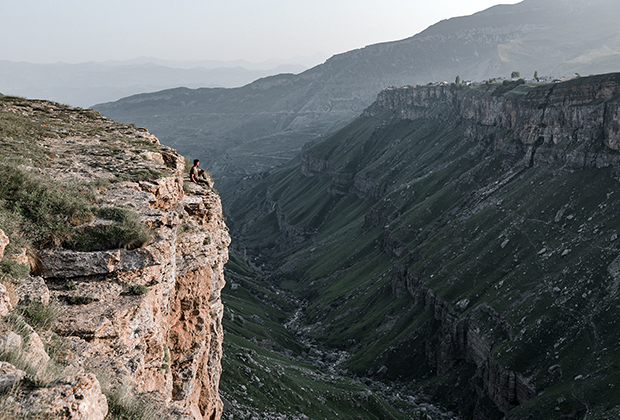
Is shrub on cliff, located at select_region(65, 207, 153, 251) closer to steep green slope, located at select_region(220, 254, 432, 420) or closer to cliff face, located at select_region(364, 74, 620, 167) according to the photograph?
steep green slope, located at select_region(220, 254, 432, 420)

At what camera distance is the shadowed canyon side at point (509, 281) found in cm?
8775

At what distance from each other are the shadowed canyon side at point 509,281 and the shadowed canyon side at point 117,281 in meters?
63.3

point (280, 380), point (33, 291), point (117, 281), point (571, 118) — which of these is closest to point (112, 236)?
point (117, 281)

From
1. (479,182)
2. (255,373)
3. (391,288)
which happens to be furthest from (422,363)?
(479,182)

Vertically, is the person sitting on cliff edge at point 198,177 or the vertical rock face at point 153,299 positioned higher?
the person sitting on cliff edge at point 198,177

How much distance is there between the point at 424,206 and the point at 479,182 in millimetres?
21363

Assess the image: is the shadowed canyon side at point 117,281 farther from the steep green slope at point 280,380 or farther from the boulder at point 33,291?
the steep green slope at point 280,380

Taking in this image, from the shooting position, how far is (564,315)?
92438 millimetres

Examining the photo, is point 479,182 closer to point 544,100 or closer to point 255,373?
point 544,100

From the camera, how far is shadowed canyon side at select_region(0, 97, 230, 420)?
1528 cm

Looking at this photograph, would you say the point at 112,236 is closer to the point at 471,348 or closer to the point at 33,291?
the point at 33,291

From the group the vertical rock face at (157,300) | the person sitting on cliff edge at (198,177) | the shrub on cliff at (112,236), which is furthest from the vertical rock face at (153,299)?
the person sitting on cliff edge at (198,177)

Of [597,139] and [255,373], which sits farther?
[597,139]

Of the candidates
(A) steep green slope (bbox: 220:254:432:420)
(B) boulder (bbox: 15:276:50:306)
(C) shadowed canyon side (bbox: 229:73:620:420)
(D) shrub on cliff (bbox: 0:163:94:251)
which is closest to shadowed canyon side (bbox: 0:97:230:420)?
(B) boulder (bbox: 15:276:50:306)
